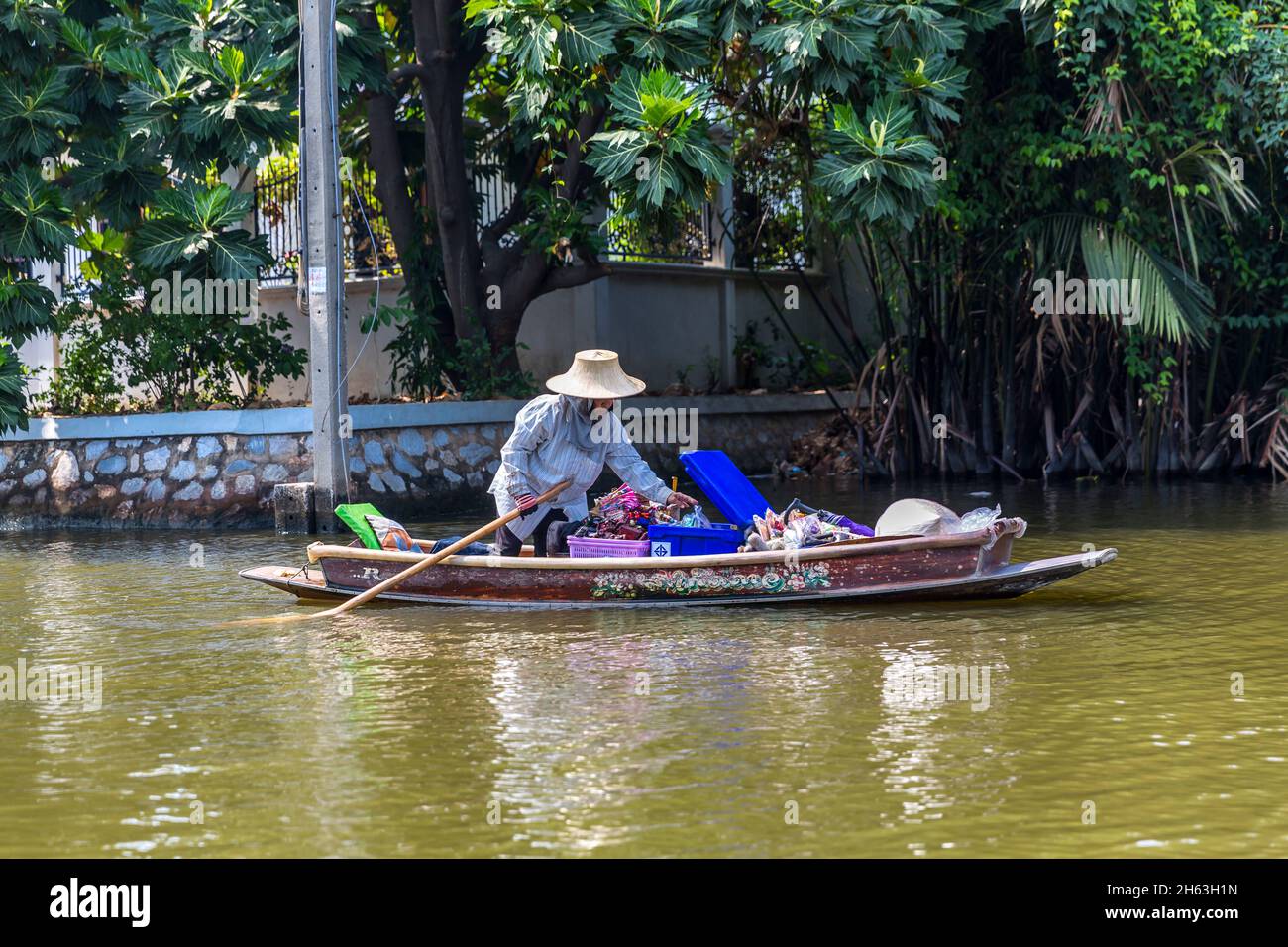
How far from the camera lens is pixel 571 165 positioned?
16672 mm

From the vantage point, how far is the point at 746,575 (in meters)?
9.22

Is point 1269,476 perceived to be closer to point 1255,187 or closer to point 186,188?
point 1255,187

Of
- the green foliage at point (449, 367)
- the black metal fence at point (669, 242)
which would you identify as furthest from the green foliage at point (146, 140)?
the black metal fence at point (669, 242)

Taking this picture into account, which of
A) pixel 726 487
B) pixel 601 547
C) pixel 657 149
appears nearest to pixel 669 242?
pixel 657 149

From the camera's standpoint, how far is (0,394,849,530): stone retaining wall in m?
15.3

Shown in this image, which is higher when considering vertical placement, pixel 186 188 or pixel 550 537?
pixel 186 188

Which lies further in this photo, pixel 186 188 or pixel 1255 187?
pixel 1255 187

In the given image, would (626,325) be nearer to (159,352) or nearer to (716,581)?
(159,352)

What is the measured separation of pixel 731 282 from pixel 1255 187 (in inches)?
265

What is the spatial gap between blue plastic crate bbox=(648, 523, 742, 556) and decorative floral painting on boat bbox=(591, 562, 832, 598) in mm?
227

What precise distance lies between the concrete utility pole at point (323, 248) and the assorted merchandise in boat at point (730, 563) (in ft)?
13.4

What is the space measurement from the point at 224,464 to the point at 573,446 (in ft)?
21.5
